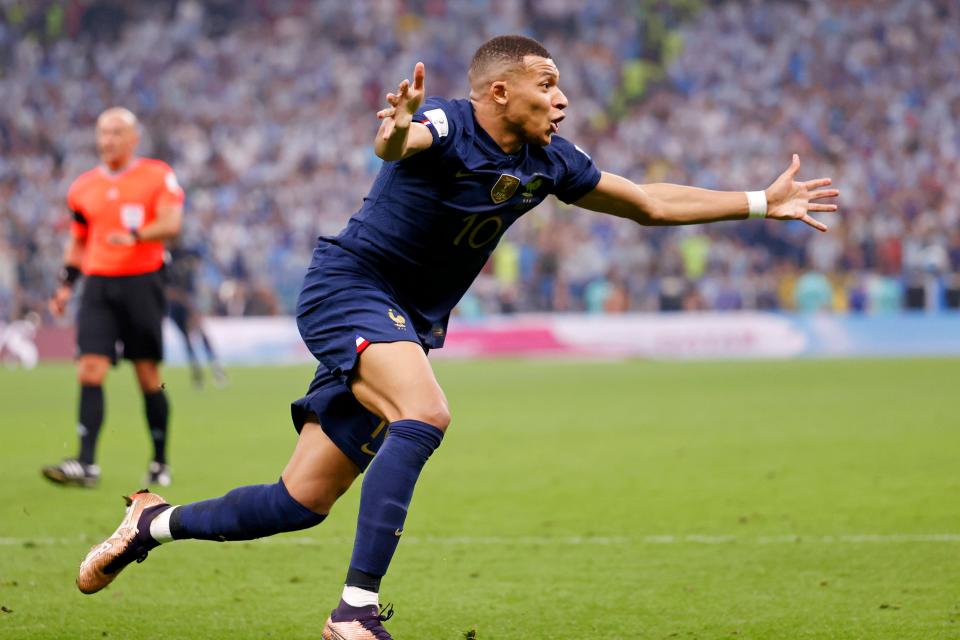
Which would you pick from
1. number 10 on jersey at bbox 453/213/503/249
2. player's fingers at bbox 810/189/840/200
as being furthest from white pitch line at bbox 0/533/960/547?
number 10 on jersey at bbox 453/213/503/249

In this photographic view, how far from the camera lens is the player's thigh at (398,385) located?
4.16 metres

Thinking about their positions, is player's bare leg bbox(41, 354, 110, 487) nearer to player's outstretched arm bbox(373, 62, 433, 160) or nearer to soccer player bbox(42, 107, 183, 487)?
soccer player bbox(42, 107, 183, 487)

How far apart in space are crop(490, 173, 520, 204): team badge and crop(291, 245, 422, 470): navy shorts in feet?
1.65

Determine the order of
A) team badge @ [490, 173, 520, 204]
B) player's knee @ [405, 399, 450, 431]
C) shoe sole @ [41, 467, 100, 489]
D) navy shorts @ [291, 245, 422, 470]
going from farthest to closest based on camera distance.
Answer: shoe sole @ [41, 467, 100, 489] < team badge @ [490, 173, 520, 204] < navy shorts @ [291, 245, 422, 470] < player's knee @ [405, 399, 450, 431]

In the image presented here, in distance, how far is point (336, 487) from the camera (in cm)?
455

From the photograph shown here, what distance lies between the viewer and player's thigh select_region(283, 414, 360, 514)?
453 cm

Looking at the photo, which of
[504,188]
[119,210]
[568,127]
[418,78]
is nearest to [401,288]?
[504,188]

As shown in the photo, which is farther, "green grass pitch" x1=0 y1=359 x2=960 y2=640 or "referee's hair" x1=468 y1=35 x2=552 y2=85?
"green grass pitch" x1=0 y1=359 x2=960 y2=640

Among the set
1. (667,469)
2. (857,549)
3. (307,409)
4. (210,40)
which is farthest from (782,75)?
(307,409)

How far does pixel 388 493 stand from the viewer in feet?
13.3

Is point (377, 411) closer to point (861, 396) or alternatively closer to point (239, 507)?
point (239, 507)

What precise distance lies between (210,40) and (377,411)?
31.7 meters

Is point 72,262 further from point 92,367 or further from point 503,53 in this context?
point 503,53

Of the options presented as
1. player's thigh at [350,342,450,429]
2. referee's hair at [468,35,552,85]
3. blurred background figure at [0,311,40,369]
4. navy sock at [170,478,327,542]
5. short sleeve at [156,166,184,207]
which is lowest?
blurred background figure at [0,311,40,369]
